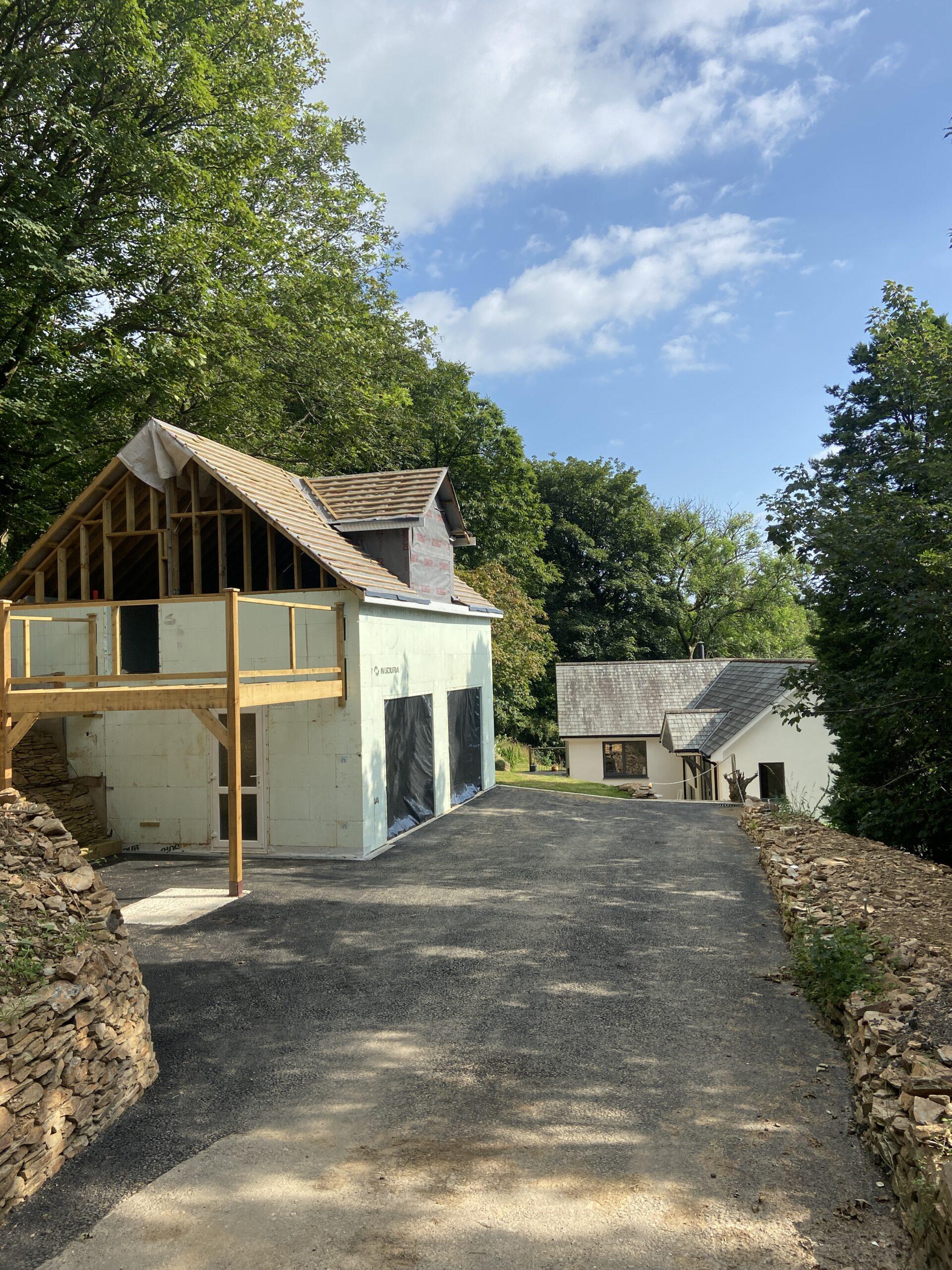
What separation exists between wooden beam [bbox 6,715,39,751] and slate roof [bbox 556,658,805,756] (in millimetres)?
22593

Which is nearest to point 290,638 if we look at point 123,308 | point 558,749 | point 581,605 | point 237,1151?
point 237,1151

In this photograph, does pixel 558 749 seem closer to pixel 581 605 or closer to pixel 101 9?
pixel 581 605

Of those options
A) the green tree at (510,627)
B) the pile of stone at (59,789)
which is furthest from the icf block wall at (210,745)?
the green tree at (510,627)

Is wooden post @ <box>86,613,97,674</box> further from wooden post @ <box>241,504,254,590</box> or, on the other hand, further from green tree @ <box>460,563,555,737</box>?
green tree @ <box>460,563,555,737</box>

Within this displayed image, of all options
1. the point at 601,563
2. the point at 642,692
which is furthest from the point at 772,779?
the point at 601,563

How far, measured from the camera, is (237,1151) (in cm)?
526

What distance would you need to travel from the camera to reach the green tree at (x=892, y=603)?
11398 mm

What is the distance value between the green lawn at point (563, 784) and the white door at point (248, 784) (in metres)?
12.7

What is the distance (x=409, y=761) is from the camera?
15.1m

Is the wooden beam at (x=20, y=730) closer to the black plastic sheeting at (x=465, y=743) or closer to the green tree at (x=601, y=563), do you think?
the black plastic sheeting at (x=465, y=743)

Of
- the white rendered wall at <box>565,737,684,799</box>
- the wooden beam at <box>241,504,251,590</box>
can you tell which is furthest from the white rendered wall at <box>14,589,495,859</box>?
the white rendered wall at <box>565,737,684,799</box>

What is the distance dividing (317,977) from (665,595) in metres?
40.0

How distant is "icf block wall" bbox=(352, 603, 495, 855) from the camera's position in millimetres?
13305

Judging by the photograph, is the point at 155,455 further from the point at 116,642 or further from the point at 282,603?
the point at 282,603
